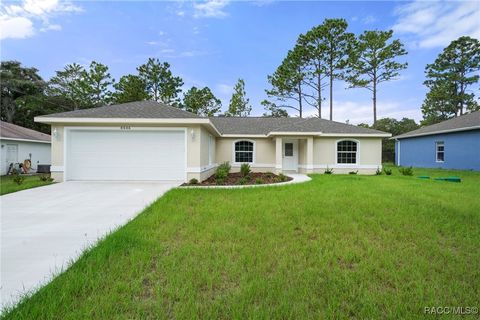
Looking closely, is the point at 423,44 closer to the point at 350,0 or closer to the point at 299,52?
the point at 350,0

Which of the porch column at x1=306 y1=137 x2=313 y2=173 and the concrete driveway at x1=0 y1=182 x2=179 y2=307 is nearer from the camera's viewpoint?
the concrete driveway at x1=0 y1=182 x2=179 y2=307

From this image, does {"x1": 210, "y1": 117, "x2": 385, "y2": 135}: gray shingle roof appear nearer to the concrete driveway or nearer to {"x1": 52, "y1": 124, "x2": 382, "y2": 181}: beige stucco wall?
{"x1": 52, "y1": 124, "x2": 382, "y2": 181}: beige stucco wall

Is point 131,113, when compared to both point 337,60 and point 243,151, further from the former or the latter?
point 337,60

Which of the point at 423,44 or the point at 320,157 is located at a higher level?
the point at 423,44

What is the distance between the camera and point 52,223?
460cm

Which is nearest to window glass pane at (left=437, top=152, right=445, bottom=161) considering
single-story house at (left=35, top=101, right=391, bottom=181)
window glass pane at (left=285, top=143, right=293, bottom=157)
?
window glass pane at (left=285, top=143, right=293, bottom=157)

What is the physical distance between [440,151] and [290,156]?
13233 mm

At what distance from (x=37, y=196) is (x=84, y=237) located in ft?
16.1

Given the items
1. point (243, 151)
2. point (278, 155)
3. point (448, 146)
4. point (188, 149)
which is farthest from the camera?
point (448, 146)

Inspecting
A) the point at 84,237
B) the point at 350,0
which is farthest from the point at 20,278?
the point at 350,0

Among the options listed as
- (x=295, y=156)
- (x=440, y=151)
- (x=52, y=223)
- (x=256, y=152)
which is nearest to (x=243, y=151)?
(x=256, y=152)

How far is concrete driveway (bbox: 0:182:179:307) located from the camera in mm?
2768

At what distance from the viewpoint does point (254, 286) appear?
242 cm

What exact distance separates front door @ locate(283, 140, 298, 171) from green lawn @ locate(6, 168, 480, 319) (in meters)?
9.53
